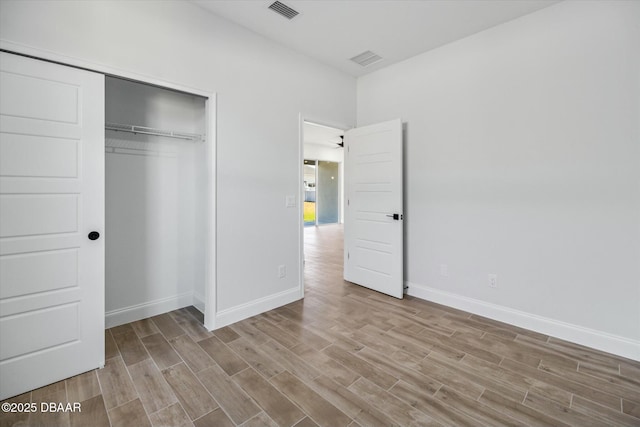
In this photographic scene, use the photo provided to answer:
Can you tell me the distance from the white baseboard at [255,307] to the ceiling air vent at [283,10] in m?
2.91

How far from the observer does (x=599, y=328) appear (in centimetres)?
241

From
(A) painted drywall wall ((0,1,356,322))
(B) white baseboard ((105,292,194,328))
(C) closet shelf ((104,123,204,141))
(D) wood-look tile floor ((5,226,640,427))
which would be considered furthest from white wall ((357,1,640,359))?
(B) white baseboard ((105,292,194,328))

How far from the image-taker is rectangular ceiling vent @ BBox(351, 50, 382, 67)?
3.51 metres

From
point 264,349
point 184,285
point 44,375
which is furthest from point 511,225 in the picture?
point 44,375

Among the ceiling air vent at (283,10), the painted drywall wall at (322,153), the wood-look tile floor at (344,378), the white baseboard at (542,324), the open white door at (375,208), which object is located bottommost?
the wood-look tile floor at (344,378)

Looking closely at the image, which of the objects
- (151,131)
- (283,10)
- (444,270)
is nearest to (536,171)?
(444,270)

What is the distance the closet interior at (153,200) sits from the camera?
2.71 meters

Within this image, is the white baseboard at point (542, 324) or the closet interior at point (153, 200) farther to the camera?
the closet interior at point (153, 200)

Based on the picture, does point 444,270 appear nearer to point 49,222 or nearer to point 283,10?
point 283,10

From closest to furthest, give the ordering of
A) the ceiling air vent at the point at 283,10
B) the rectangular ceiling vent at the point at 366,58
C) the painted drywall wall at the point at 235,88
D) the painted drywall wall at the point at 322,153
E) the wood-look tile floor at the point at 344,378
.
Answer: the wood-look tile floor at the point at 344,378 < the painted drywall wall at the point at 235,88 < the ceiling air vent at the point at 283,10 < the rectangular ceiling vent at the point at 366,58 < the painted drywall wall at the point at 322,153

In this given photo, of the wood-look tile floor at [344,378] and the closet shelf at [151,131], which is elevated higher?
the closet shelf at [151,131]

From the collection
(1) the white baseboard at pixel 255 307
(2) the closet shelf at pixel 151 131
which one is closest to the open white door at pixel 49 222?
(2) the closet shelf at pixel 151 131

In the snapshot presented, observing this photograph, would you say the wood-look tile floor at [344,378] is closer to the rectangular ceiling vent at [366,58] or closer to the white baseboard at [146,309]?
the white baseboard at [146,309]

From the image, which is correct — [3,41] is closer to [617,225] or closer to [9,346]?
[9,346]
